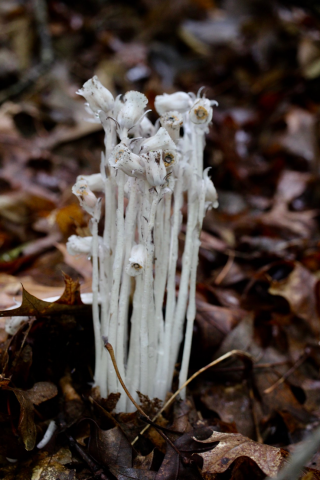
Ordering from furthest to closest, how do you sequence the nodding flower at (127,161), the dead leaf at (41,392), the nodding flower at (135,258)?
1. the dead leaf at (41,392)
2. the nodding flower at (135,258)
3. the nodding flower at (127,161)

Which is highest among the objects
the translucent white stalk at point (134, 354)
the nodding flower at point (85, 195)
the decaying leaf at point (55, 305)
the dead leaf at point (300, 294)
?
the nodding flower at point (85, 195)

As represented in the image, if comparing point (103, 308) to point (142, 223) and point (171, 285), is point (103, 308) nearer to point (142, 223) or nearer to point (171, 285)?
point (171, 285)

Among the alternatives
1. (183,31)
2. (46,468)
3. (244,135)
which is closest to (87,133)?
(244,135)

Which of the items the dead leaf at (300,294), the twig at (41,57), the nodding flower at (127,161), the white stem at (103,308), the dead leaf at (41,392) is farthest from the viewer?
the twig at (41,57)

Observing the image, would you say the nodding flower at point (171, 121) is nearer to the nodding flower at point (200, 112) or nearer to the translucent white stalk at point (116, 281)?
the nodding flower at point (200, 112)

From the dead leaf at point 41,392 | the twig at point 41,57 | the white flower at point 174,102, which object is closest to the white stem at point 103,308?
the dead leaf at point 41,392

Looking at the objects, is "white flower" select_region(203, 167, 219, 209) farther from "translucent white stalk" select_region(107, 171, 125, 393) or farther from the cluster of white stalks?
"translucent white stalk" select_region(107, 171, 125, 393)

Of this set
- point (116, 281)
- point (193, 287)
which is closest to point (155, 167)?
point (116, 281)
